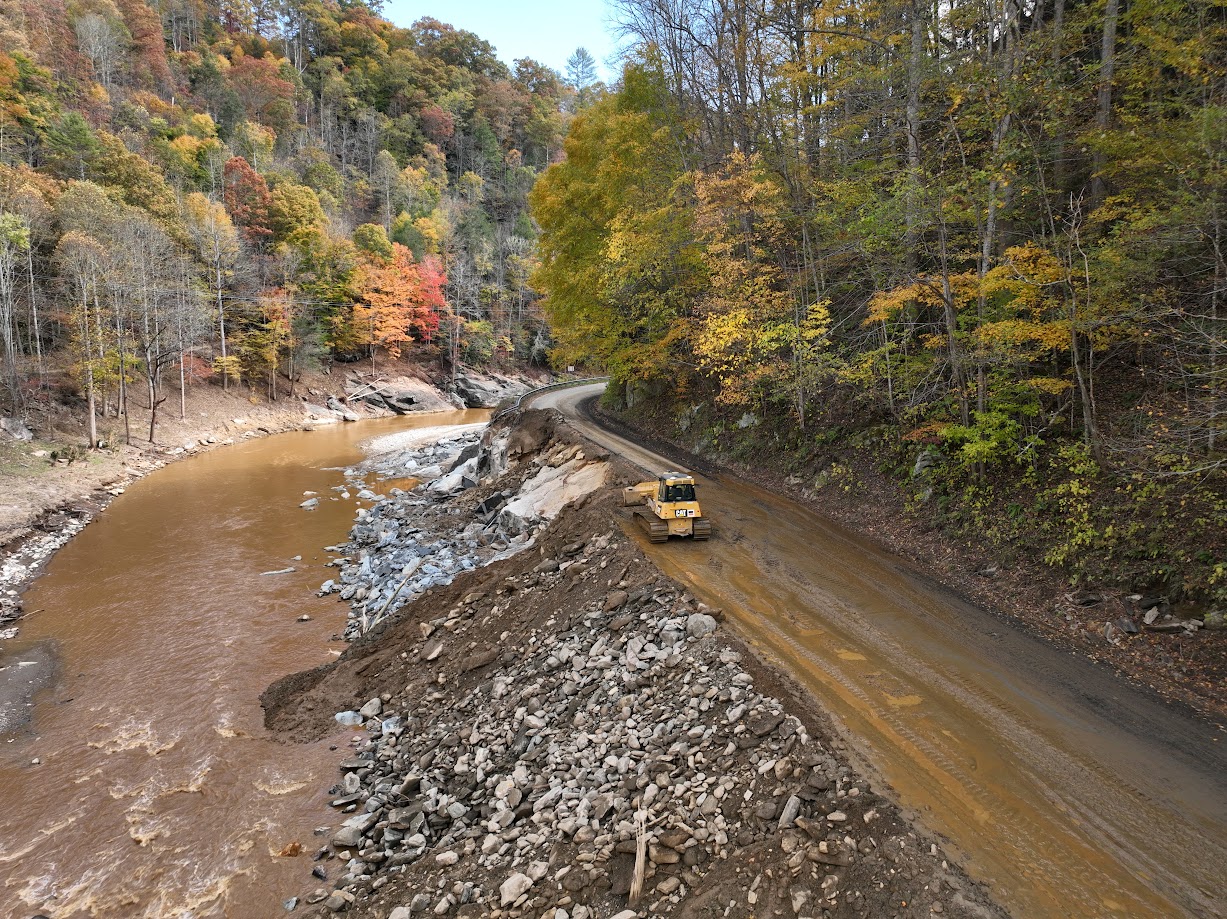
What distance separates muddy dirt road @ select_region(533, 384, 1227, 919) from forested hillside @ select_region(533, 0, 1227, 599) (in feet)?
8.48

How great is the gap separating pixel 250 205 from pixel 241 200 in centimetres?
89

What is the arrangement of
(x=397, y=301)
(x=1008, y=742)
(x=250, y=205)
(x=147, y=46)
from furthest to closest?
(x=147, y=46)
(x=397, y=301)
(x=250, y=205)
(x=1008, y=742)

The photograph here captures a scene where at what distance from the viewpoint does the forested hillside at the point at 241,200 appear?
97.0 ft

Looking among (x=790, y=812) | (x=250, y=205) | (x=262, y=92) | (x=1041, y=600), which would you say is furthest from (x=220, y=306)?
(x=262, y=92)

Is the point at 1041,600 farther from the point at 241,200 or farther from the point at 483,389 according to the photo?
the point at 241,200

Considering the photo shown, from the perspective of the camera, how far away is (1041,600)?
32.4 ft

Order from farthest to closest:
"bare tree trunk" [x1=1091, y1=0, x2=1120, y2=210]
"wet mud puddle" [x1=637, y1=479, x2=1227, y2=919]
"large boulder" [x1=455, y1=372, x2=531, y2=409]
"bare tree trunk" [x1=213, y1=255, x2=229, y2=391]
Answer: "large boulder" [x1=455, y1=372, x2=531, y2=409] → "bare tree trunk" [x1=213, y1=255, x2=229, y2=391] → "bare tree trunk" [x1=1091, y1=0, x2=1120, y2=210] → "wet mud puddle" [x1=637, y1=479, x2=1227, y2=919]

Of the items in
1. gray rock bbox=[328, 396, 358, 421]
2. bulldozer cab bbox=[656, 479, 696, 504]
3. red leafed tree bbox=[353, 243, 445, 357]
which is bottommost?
bulldozer cab bbox=[656, 479, 696, 504]

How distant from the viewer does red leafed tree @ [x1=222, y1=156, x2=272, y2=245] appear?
46875 mm

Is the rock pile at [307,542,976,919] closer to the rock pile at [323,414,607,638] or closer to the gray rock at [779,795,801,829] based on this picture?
the gray rock at [779,795,801,829]

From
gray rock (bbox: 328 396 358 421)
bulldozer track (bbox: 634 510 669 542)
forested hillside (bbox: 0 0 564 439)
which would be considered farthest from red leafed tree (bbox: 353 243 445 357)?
bulldozer track (bbox: 634 510 669 542)

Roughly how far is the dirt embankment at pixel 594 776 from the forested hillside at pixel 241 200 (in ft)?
91.8

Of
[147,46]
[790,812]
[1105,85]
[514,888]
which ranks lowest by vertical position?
[514,888]

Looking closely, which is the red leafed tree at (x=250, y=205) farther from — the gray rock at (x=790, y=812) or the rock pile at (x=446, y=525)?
the gray rock at (x=790, y=812)
